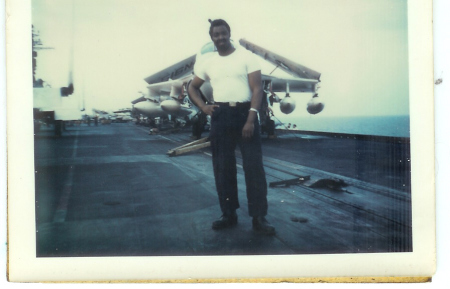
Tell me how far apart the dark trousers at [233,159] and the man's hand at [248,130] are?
0.01 m

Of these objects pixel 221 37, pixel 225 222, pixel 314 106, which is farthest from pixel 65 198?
pixel 314 106

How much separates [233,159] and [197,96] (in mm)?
316

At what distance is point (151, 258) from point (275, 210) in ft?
1.85

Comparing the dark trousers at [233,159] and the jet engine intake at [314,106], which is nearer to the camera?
the dark trousers at [233,159]

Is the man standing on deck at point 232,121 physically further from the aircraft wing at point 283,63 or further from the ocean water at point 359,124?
the ocean water at point 359,124

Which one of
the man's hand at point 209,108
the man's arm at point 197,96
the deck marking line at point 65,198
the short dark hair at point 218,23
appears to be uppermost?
the short dark hair at point 218,23

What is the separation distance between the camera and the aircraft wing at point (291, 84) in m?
1.47

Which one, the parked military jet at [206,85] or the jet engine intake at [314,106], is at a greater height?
the parked military jet at [206,85]

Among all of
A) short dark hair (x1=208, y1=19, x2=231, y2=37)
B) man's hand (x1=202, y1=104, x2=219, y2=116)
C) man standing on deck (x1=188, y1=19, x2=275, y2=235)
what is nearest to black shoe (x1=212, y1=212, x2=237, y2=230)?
man standing on deck (x1=188, y1=19, x2=275, y2=235)

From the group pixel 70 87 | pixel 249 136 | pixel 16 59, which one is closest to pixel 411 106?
pixel 249 136

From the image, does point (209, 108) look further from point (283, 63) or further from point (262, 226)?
point (262, 226)

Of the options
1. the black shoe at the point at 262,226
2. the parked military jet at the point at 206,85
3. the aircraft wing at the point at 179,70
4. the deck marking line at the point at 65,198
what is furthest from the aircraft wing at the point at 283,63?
the deck marking line at the point at 65,198

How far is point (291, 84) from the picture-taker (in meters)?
1.51

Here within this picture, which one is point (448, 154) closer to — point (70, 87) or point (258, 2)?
point (258, 2)
